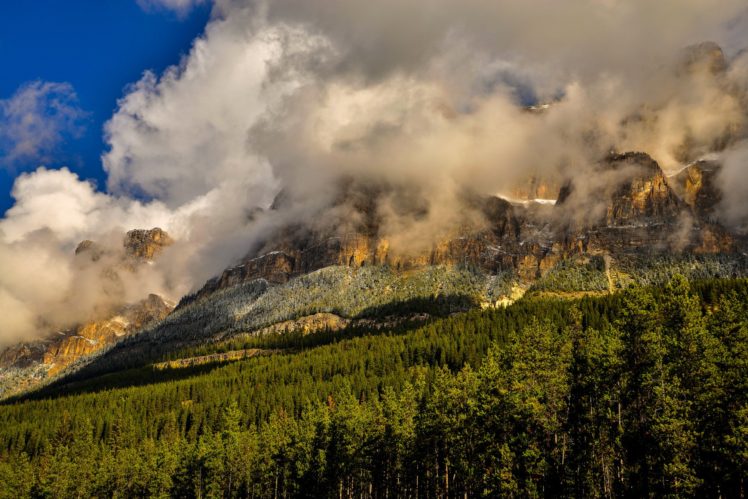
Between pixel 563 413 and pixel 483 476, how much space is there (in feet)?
29.0

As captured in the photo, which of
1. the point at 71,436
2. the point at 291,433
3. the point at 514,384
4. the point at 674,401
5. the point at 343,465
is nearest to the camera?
the point at 674,401

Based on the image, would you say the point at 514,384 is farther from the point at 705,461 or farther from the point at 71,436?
the point at 71,436

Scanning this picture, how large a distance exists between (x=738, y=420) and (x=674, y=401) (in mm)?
3805

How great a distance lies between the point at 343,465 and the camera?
261 ft

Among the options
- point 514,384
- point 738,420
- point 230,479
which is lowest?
point 230,479

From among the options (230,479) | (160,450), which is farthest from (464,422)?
(160,450)

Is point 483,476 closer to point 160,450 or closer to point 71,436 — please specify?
point 160,450

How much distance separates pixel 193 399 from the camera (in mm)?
172375

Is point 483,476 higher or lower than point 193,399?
lower

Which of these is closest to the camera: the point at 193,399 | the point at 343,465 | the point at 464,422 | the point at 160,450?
the point at 464,422

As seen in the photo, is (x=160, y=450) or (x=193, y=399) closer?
(x=160, y=450)

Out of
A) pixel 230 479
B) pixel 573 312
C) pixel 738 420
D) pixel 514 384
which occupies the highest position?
pixel 573 312

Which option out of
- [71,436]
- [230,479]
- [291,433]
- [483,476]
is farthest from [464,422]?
[71,436]

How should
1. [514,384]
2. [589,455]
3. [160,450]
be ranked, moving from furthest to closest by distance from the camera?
1. [160,450]
2. [514,384]
3. [589,455]
